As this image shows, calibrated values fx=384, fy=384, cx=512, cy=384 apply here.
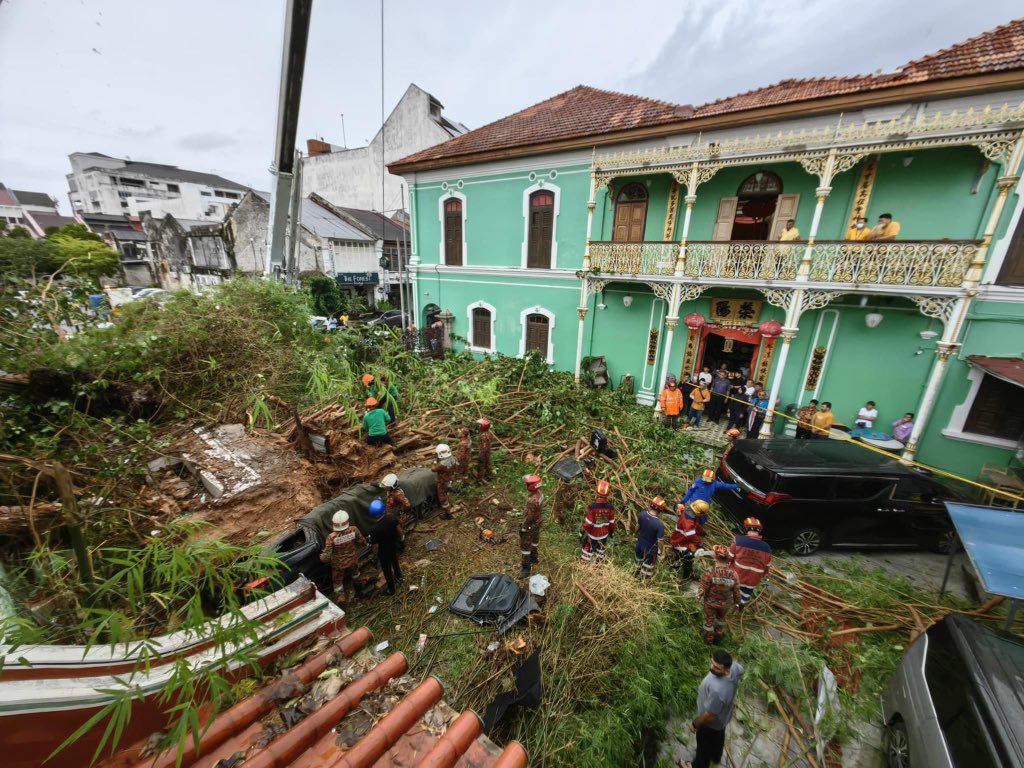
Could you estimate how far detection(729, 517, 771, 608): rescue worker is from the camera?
5121 millimetres

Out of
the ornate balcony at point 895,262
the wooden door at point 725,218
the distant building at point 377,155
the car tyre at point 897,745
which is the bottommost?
the car tyre at point 897,745

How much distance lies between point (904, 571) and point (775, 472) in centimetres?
275

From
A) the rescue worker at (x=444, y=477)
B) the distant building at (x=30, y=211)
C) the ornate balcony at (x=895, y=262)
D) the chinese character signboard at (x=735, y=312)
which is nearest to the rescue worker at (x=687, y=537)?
the rescue worker at (x=444, y=477)

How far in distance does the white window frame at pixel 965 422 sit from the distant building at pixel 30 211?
56681mm

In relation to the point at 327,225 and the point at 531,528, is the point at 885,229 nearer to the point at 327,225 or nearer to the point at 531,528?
the point at 531,528

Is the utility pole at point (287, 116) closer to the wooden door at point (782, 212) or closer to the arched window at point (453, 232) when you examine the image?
the arched window at point (453, 232)

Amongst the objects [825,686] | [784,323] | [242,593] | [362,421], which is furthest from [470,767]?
[784,323]

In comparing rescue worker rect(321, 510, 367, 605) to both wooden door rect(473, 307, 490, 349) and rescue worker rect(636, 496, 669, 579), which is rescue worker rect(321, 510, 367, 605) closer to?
rescue worker rect(636, 496, 669, 579)

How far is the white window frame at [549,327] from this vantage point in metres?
13.2

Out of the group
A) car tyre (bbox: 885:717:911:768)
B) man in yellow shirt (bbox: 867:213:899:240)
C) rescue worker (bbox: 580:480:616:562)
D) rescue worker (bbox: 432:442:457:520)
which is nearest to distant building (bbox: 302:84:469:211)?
rescue worker (bbox: 432:442:457:520)

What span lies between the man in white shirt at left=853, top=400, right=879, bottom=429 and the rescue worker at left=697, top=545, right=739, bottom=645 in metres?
7.39

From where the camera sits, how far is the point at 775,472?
20.1 ft

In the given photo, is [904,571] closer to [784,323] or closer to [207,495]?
[784,323]

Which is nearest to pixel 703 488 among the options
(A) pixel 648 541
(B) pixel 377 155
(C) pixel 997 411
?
(A) pixel 648 541
